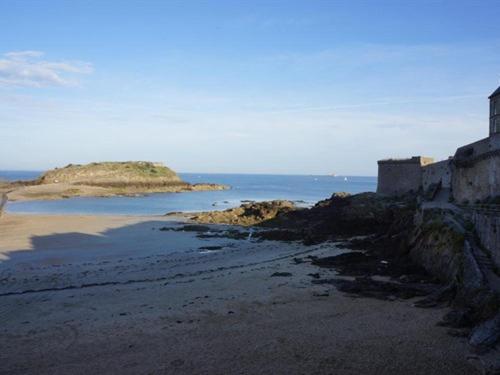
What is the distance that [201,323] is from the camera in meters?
11.6

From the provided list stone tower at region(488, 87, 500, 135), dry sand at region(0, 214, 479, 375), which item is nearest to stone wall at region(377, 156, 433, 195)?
Answer: stone tower at region(488, 87, 500, 135)

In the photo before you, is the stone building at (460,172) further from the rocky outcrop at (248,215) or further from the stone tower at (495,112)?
the rocky outcrop at (248,215)

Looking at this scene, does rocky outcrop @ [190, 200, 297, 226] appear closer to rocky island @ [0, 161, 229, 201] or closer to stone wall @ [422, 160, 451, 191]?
stone wall @ [422, 160, 451, 191]

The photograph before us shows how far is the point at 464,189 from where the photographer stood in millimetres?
23859

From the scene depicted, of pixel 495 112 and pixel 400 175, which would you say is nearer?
pixel 495 112

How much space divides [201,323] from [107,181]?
73.0 meters

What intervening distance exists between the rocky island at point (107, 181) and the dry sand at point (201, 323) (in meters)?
52.4

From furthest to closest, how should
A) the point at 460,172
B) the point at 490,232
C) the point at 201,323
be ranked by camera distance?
the point at 460,172, the point at 490,232, the point at 201,323

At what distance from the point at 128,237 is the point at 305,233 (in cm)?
955

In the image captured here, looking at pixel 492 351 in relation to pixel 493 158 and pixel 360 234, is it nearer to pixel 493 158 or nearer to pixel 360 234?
pixel 493 158

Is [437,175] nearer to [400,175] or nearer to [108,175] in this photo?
[400,175]

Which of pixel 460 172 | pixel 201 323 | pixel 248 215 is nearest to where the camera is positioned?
pixel 201 323

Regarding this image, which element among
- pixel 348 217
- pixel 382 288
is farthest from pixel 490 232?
pixel 348 217

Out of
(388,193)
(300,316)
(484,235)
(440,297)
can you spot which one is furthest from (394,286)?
(388,193)
